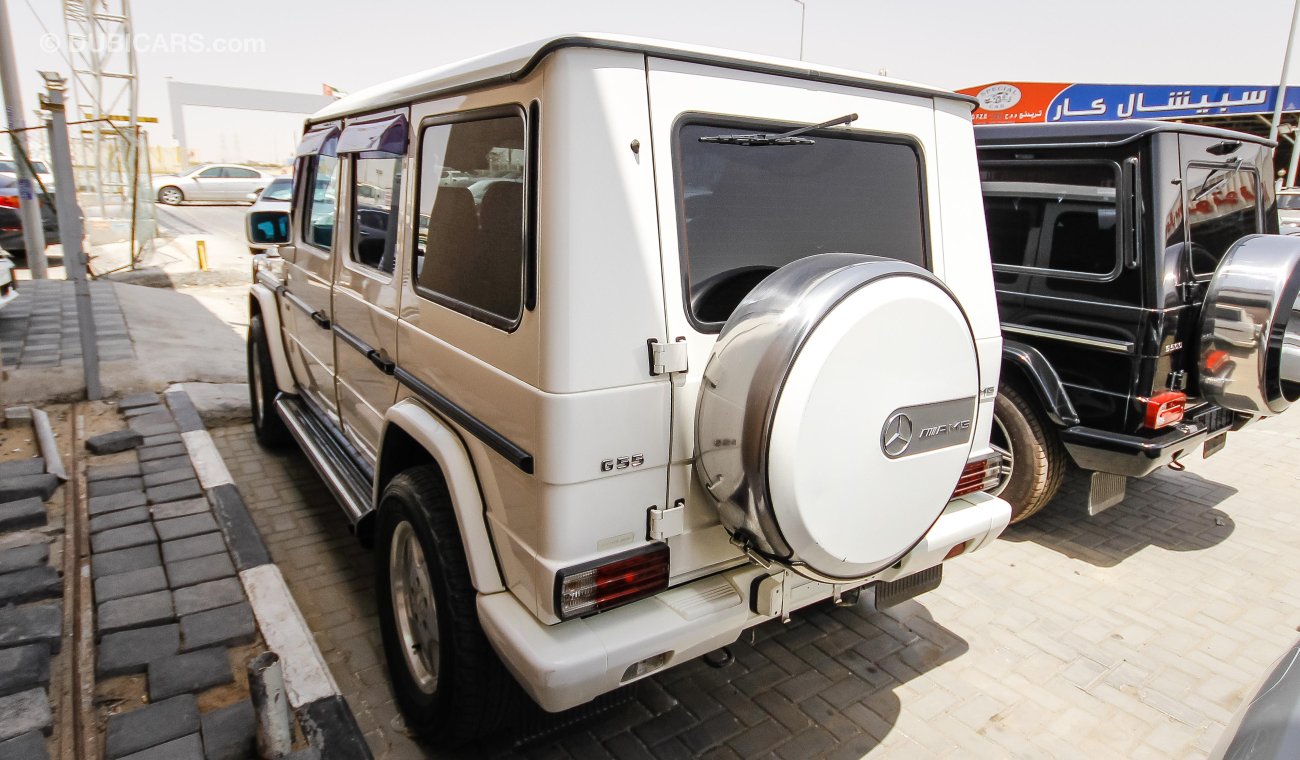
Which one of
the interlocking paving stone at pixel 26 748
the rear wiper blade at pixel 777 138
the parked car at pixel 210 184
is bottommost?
the interlocking paving stone at pixel 26 748

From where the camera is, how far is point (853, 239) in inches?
102

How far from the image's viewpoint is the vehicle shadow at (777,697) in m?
2.71

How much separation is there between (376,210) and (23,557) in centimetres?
228

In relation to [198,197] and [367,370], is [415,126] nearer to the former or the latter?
[367,370]

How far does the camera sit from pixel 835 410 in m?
1.98

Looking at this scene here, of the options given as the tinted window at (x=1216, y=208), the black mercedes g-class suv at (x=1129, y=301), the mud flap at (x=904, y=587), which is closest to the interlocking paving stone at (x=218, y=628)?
the mud flap at (x=904, y=587)

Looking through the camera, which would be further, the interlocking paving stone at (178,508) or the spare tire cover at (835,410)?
the interlocking paving stone at (178,508)

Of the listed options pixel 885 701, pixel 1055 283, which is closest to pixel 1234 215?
pixel 1055 283

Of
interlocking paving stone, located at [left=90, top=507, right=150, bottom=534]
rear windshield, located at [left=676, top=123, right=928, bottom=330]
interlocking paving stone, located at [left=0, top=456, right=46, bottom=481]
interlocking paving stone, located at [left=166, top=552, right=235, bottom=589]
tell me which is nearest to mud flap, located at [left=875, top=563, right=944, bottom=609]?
rear windshield, located at [left=676, top=123, right=928, bottom=330]

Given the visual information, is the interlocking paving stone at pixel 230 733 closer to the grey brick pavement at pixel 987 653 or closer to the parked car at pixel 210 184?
the grey brick pavement at pixel 987 653

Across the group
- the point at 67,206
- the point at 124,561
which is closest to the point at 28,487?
the point at 124,561

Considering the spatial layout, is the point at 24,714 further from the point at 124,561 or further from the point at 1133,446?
the point at 1133,446

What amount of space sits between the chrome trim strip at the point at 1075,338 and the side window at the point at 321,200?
3.74 meters

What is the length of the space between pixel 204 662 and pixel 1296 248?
5257 mm
